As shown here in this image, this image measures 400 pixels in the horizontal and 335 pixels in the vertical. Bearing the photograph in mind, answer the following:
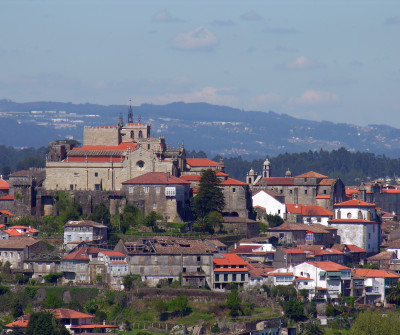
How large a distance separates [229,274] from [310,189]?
27.0 m

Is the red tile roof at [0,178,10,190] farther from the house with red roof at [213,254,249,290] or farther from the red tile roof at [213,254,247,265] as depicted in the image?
the house with red roof at [213,254,249,290]

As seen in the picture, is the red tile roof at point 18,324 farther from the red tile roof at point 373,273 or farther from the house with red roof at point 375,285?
the red tile roof at point 373,273

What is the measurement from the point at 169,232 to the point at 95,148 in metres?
13.5

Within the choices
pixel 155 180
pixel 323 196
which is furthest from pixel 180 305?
pixel 323 196

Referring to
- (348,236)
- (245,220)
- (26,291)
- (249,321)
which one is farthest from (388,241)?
(26,291)

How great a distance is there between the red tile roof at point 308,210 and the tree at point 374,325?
73.9 feet

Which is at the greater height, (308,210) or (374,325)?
(308,210)

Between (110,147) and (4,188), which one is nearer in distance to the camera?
(110,147)

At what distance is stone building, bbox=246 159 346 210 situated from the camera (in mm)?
101312

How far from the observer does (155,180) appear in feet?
287

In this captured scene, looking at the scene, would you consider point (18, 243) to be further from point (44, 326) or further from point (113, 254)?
point (44, 326)

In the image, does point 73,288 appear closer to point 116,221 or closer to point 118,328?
point 118,328

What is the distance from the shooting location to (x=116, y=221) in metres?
85.8

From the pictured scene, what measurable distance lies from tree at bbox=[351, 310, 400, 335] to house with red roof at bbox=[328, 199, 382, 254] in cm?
1715
